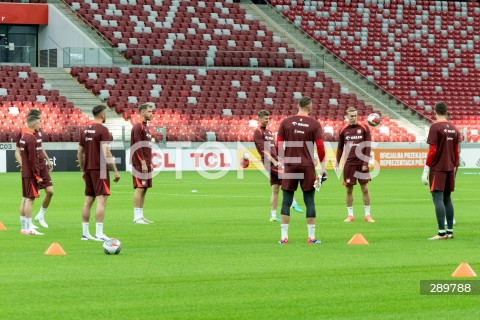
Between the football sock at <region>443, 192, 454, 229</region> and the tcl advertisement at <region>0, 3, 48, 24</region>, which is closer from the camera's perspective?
the football sock at <region>443, 192, 454, 229</region>

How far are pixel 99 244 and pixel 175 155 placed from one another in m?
28.9

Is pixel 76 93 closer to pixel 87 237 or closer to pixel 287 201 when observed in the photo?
pixel 87 237

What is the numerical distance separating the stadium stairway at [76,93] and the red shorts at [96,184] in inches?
1156

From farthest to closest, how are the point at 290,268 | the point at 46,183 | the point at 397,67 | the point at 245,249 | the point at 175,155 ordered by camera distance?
1. the point at 397,67
2. the point at 175,155
3. the point at 46,183
4. the point at 245,249
5. the point at 290,268

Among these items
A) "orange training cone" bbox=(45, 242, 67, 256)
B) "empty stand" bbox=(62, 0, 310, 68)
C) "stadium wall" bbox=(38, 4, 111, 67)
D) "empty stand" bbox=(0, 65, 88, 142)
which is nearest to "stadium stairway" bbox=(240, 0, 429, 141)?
"empty stand" bbox=(62, 0, 310, 68)

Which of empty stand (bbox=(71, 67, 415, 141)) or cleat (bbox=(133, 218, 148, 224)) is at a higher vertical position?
empty stand (bbox=(71, 67, 415, 141))

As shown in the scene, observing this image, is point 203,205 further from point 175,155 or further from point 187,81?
point 187,81

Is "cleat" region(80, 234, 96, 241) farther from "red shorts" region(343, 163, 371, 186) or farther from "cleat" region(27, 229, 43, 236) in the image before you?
"red shorts" region(343, 163, 371, 186)

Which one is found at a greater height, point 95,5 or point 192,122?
point 95,5

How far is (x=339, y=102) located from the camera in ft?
181

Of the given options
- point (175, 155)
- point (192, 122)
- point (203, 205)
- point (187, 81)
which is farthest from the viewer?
point (187, 81)

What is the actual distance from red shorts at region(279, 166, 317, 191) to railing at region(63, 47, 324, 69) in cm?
3744

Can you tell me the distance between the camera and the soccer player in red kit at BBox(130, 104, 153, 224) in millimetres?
19953

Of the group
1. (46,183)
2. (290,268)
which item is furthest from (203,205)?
(290,268)
